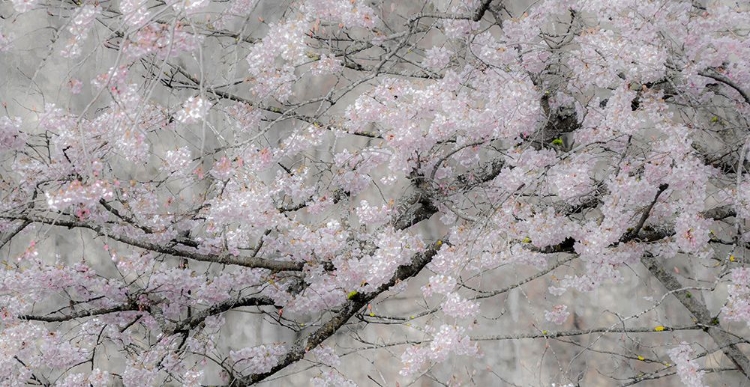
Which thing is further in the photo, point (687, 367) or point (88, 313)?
point (88, 313)

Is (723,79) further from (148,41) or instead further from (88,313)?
(88,313)

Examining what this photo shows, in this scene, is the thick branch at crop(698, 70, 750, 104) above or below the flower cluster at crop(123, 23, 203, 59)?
below

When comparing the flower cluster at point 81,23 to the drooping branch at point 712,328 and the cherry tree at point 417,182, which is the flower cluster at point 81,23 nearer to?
the cherry tree at point 417,182

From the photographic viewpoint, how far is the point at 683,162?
2.60 metres

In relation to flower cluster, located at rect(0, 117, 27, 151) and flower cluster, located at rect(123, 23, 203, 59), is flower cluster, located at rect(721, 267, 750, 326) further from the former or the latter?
flower cluster, located at rect(0, 117, 27, 151)

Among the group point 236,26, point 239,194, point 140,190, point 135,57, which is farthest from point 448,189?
point 236,26

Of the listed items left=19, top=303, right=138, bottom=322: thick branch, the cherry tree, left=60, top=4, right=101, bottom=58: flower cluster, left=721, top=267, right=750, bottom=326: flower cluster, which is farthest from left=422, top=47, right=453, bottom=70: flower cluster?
left=19, top=303, right=138, bottom=322: thick branch

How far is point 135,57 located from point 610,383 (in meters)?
3.92

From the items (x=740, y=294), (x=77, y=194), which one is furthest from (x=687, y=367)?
A: (x=77, y=194)

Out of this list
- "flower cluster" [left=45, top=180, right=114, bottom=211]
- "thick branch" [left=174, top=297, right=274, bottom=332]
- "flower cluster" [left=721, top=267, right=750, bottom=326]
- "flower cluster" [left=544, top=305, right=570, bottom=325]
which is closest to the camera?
"flower cluster" [left=45, top=180, right=114, bottom=211]

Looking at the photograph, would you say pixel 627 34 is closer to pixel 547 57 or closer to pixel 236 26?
pixel 547 57

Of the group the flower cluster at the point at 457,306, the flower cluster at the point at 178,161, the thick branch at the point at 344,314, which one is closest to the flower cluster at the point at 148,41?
the flower cluster at the point at 457,306

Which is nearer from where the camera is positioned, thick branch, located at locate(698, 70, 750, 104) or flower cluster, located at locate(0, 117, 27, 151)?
thick branch, located at locate(698, 70, 750, 104)

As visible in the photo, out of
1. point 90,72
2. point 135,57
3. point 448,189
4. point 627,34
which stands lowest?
point 90,72
